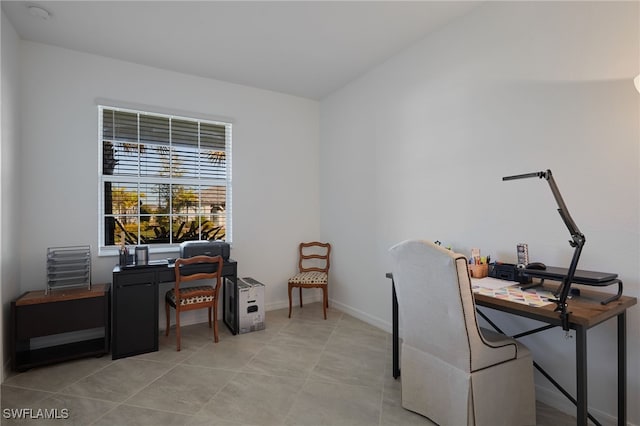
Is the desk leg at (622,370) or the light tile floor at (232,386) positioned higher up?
the desk leg at (622,370)

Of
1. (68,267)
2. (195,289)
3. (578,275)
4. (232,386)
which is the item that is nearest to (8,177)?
(68,267)

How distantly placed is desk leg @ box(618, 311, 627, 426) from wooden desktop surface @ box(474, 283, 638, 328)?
119 mm

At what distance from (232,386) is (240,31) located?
2952 millimetres

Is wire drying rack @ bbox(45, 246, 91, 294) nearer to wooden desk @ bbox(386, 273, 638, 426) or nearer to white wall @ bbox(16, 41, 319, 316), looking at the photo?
white wall @ bbox(16, 41, 319, 316)

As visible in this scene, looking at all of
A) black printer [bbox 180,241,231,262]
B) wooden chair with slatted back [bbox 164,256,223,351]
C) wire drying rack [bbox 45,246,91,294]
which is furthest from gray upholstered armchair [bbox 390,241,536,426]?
wire drying rack [bbox 45,246,91,294]

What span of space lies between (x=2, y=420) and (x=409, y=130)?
379 cm

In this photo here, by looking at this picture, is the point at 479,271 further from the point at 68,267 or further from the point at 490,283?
the point at 68,267

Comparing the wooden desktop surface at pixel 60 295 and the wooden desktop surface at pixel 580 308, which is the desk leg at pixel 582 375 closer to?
the wooden desktop surface at pixel 580 308

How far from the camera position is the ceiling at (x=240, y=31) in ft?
8.13

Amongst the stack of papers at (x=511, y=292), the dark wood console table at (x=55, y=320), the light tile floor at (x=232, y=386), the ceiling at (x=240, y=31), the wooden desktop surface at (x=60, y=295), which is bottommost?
the light tile floor at (x=232, y=386)

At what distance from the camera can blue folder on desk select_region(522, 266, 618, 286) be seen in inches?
64.4

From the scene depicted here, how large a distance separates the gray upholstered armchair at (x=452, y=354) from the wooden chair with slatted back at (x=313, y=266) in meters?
1.96

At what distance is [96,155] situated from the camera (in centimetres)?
322

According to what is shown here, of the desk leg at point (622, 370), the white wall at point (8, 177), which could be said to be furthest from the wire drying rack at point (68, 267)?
the desk leg at point (622, 370)
